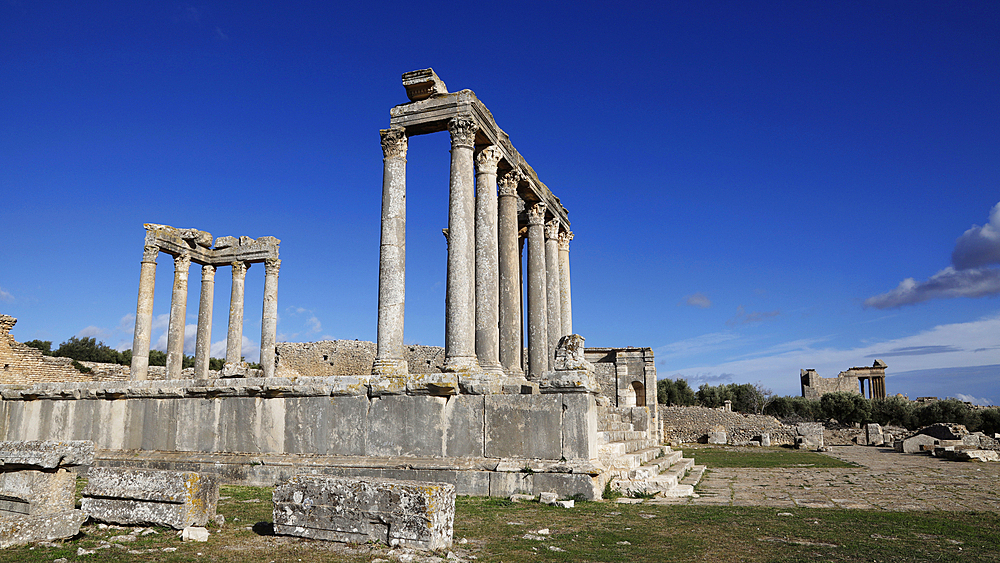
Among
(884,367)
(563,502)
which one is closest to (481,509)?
(563,502)

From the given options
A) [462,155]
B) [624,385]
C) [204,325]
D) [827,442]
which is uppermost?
[462,155]

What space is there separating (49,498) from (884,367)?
201 feet

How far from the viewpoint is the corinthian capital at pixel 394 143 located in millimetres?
13289

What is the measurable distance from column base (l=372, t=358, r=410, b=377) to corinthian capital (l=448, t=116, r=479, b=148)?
461cm

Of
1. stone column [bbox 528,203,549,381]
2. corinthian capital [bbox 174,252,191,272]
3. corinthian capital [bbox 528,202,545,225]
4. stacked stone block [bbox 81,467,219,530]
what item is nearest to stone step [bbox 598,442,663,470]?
stone column [bbox 528,203,549,381]

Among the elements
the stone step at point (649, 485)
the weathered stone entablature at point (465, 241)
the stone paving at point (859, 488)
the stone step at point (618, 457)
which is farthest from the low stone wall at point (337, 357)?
the stone step at point (649, 485)

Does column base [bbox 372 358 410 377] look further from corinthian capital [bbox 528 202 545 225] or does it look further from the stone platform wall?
corinthian capital [bbox 528 202 545 225]

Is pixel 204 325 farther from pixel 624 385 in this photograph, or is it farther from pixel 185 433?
pixel 624 385

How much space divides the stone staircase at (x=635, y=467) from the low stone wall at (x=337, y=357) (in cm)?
2576

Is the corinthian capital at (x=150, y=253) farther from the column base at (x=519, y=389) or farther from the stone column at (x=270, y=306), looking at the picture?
the column base at (x=519, y=389)

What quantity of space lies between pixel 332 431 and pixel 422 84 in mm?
7287

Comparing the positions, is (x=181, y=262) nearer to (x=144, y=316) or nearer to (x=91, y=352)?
(x=144, y=316)

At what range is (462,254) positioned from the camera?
12461 mm

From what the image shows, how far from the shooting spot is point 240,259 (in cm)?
2412
